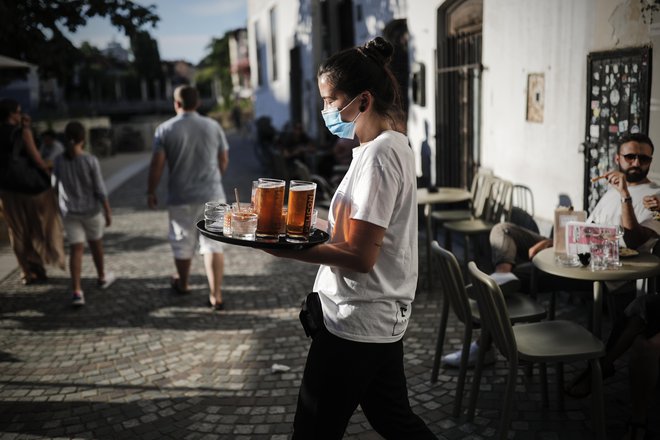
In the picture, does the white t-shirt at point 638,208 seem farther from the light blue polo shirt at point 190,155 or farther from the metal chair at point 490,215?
the light blue polo shirt at point 190,155

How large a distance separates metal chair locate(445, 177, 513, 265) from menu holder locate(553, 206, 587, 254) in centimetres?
230

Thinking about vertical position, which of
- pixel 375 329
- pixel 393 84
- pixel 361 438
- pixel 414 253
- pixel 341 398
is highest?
pixel 393 84

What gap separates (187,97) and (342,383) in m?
3.99

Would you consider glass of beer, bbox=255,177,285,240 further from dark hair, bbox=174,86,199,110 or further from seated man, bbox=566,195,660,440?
dark hair, bbox=174,86,199,110

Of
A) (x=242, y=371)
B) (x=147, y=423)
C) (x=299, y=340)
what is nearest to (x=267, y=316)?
(x=299, y=340)

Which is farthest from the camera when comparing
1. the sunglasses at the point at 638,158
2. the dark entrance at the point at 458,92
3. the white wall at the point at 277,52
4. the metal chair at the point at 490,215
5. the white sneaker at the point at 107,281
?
the white wall at the point at 277,52

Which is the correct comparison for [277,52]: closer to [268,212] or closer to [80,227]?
[80,227]

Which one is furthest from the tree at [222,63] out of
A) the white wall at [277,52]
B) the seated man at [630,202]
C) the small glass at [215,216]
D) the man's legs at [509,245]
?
the small glass at [215,216]

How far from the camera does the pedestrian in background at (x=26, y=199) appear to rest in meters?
6.24

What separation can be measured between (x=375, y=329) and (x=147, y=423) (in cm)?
217

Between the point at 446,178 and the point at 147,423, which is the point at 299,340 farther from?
the point at 446,178

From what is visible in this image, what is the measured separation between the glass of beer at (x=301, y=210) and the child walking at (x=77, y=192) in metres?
4.14

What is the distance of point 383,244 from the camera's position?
211 centimetres

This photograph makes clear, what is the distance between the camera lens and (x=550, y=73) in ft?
19.6
